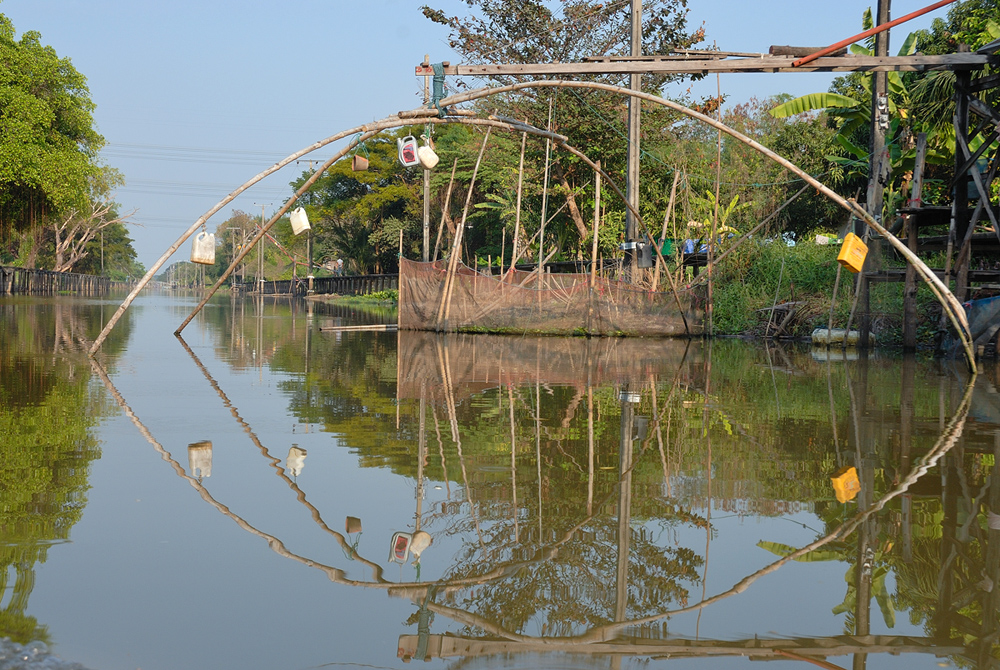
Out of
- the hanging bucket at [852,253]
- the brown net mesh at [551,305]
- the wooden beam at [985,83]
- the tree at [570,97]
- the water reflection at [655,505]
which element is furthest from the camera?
the tree at [570,97]

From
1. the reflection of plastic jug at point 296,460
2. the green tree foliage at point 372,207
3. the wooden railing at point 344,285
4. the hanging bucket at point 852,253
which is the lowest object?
the reflection of plastic jug at point 296,460

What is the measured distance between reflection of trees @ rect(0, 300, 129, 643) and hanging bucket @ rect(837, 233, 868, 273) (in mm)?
9230

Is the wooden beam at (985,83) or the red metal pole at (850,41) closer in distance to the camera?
the red metal pole at (850,41)

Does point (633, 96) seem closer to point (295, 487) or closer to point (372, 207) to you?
point (295, 487)

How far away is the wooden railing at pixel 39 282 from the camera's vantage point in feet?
180

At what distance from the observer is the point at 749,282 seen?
24.2 m

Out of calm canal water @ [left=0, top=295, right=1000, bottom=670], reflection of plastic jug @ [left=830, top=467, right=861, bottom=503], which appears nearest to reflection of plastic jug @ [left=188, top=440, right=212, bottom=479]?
calm canal water @ [left=0, top=295, right=1000, bottom=670]

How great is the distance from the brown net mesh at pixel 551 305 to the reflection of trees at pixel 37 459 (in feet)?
30.7

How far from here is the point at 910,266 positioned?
16.8 metres

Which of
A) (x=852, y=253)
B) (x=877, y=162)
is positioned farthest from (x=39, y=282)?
(x=852, y=253)

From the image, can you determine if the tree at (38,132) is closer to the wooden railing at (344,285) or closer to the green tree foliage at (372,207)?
the green tree foliage at (372,207)

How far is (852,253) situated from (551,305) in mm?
9354

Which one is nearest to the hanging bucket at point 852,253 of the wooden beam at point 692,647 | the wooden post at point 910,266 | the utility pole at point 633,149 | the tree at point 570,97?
the wooden post at point 910,266

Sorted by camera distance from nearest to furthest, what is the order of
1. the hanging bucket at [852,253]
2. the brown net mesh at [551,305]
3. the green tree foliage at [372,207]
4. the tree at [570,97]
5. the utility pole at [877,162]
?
1. the hanging bucket at [852,253]
2. the utility pole at [877,162]
3. the brown net mesh at [551,305]
4. the tree at [570,97]
5. the green tree foliage at [372,207]
